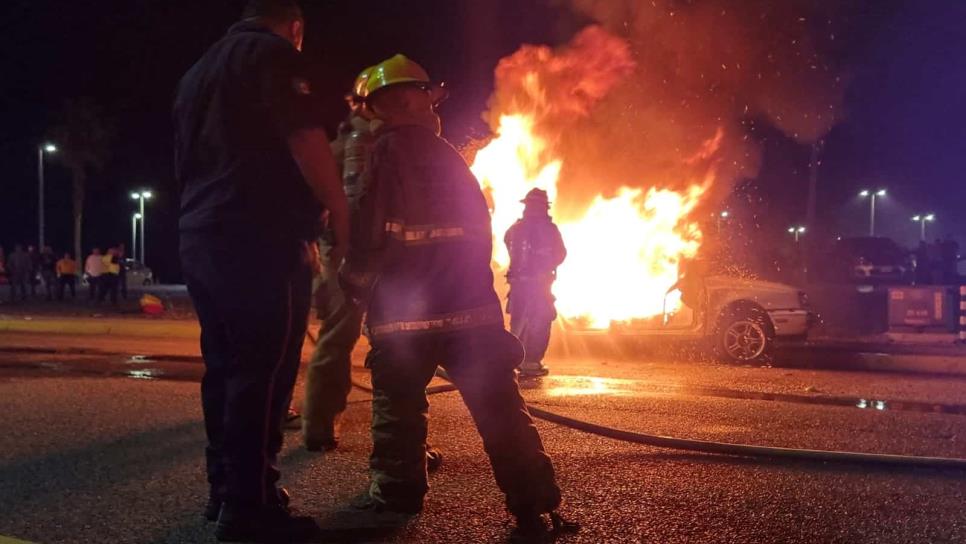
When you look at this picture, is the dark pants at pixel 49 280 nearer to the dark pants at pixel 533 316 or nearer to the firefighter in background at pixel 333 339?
the dark pants at pixel 533 316

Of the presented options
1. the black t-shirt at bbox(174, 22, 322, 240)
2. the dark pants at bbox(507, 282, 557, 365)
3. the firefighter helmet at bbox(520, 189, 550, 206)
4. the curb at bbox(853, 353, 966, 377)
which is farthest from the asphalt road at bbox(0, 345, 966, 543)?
the curb at bbox(853, 353, 966, 377)

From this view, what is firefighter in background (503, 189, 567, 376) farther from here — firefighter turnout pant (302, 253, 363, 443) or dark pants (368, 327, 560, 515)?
dark pants (368, 327, 560, 515)

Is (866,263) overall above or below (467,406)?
above

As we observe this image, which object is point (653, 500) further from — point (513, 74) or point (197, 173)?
point (513, 74)

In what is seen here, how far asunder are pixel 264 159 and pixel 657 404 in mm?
3906

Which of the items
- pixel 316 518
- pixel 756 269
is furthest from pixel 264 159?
pixel 756 269

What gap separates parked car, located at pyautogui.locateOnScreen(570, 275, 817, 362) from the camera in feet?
34.8

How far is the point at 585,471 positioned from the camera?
414 centimetres

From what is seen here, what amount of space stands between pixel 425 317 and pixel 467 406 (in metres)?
0.39

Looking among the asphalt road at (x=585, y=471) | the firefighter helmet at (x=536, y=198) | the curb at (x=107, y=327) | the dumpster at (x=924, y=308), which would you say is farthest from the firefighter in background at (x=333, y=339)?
the dumpster at (x=924, y=308)

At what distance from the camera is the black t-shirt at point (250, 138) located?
3.09 metres

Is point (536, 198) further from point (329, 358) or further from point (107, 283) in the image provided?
point (107, 283)

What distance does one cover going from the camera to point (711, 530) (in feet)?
10.8

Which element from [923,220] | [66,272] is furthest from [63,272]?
[923,220]
